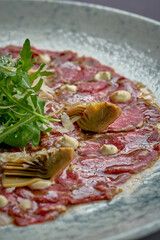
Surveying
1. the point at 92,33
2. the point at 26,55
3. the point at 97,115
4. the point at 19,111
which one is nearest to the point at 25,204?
the point at 19,111

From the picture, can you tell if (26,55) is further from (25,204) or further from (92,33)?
(92,33)

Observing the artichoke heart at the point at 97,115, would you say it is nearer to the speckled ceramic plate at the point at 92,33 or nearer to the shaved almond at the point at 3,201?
the speckled ceramic plate at the point at 92,33

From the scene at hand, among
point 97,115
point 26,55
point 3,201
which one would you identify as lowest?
point 3,201

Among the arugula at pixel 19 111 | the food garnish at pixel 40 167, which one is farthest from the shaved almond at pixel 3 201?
the arugula at pixel 19 111

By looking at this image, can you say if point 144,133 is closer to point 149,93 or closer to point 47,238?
point 149,93

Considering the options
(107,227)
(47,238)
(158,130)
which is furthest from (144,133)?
(47,238)

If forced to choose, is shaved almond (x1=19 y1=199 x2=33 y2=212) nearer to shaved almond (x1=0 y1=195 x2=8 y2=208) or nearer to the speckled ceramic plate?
shaved almond (x1=0 y1=195 x2=8 y2=208)
